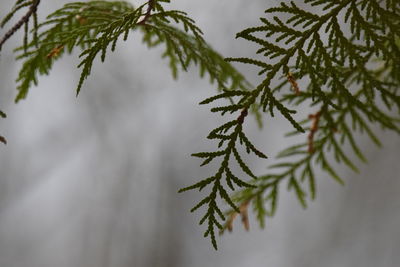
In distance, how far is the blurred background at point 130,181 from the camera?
8602 millimetres

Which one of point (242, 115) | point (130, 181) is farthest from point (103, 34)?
point (130, 181)

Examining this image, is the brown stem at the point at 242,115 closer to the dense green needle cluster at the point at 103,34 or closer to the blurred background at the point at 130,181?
the dense green needle cluster at the point at 103,34

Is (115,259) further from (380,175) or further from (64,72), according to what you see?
(380,175)

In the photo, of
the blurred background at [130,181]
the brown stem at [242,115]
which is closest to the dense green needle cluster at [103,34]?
the brown stem at [242,115]

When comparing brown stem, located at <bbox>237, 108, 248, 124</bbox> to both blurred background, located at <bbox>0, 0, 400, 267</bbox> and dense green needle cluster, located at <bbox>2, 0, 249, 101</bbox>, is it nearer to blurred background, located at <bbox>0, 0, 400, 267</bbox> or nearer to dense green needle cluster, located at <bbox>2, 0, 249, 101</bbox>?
dense green needle cluster, located at <bbox>2, 0, 249, 101</bbox>

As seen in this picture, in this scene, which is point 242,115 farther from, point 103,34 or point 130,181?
point 130,181

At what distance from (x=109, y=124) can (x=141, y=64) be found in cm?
139

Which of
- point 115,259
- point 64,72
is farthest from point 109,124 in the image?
point 115,259

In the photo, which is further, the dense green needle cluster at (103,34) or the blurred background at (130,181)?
the blurred background at (130,181)

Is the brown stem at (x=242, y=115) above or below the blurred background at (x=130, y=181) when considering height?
below

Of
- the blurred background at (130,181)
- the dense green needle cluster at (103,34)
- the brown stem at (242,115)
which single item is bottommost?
the brown stem at (242,115)

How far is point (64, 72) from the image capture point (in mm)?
9852

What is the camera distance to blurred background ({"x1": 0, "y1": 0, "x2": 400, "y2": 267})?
8.60 m

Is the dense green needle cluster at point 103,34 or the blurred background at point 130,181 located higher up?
the blurred background at point 130,181
